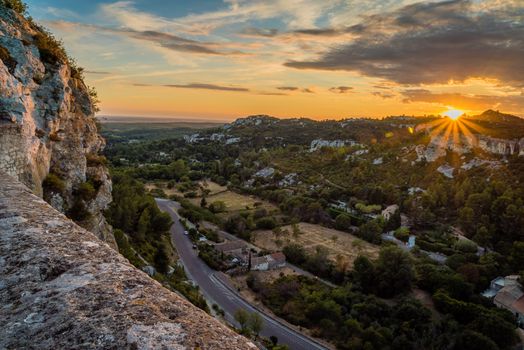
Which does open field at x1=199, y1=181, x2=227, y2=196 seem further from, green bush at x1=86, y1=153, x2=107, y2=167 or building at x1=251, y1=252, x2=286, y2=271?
green bush at x1=86, y1=153, x2=107, y2=167

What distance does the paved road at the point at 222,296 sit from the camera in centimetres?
2736

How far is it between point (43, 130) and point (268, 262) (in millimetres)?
32495

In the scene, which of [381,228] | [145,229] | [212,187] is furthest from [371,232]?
[212,187]

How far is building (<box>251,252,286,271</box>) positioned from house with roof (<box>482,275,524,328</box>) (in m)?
20.7

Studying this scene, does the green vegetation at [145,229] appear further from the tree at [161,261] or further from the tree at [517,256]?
the tree at [517,256]

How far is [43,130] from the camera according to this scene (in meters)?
11.9

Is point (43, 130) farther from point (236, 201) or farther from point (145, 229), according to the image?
point (236, 201)

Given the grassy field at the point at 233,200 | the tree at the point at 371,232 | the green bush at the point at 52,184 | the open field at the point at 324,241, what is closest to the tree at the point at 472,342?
the open field at the point at 324,241

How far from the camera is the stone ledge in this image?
2719mm

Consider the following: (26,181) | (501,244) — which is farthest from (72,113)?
(501,244)

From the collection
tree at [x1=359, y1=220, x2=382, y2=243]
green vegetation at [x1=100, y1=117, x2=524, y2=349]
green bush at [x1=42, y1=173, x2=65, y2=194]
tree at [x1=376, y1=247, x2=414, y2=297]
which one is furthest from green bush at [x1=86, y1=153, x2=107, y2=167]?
tree at [x1=359, y1=220, x2=382, y2=243]

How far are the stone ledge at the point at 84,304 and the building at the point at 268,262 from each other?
37.0 metres

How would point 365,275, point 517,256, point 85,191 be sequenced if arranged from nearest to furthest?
point 85,191, point 365,275, point 517,256

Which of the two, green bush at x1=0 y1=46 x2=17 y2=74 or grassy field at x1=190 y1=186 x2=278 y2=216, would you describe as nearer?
green bush at x1=0 y1=46 x2=17 y2=74
